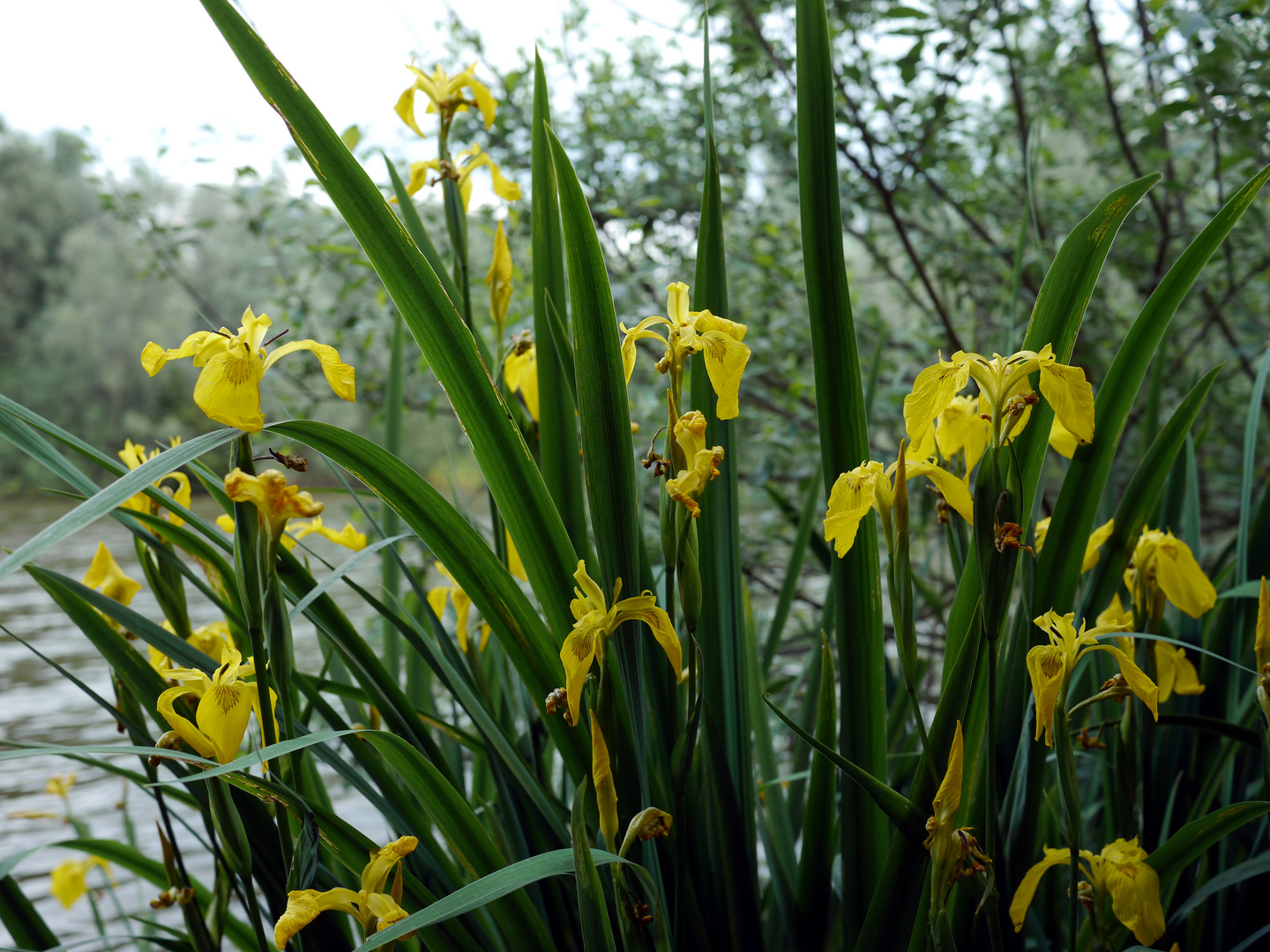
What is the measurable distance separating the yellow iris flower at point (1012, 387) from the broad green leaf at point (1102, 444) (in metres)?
0.07

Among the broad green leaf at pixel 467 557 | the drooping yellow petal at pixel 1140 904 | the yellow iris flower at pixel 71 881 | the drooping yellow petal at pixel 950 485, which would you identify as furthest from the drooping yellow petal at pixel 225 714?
the yellow iris flower at pixel 71 881

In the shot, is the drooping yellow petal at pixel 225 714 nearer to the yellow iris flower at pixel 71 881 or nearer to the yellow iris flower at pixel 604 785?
the yellow iris flower at pixel 604 785

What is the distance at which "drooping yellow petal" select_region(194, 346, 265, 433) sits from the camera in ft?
1.06

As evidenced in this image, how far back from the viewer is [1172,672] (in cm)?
48

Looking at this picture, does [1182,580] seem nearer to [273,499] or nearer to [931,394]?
[931,394]

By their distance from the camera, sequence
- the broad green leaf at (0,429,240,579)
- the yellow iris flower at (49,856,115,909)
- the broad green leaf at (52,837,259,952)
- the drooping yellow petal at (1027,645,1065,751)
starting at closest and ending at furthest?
the broad green leaf at (0,429,240,579)
the drooping yellow petal at (1027,645,1065,751)
the broad green leaf at (52,837,259,952)
the yellow iris flower at (49,856,115,909)

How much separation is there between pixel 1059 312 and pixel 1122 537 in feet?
0.53

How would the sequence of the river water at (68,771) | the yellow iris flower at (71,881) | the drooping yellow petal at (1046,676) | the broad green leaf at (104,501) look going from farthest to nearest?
the river water at (68,771) < the yellow iris flower at (71,881) < the drooping yellow petal at (1046,676) < the broad green leaf at (104,501)

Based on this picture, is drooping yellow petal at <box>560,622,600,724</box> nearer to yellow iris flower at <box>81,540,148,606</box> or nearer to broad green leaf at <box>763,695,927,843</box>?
broad green leaf at <box>763,695,927,843</box>

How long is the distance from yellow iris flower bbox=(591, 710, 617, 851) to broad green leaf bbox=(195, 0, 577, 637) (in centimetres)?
8

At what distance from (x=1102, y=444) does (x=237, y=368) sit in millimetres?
445

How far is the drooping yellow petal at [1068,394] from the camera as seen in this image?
36 centimetres

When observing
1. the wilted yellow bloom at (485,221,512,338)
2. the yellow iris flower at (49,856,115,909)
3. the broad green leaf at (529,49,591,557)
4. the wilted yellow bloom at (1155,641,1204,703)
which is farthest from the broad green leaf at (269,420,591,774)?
the yellow iris flower at (49,856,115,909)

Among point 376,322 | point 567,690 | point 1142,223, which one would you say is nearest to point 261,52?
point 567,690
